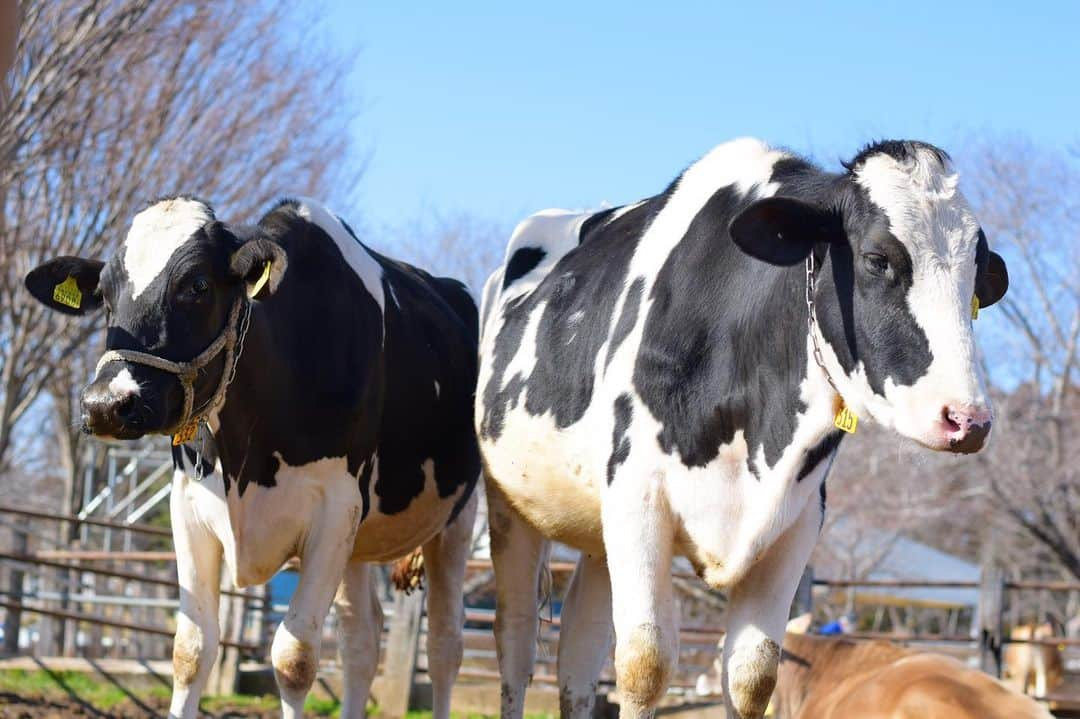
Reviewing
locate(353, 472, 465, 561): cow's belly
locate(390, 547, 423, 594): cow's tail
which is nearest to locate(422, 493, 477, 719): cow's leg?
locate(390, 547, 423, 594): cow's tail

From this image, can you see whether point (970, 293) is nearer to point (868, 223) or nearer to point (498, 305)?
point (868, 223)

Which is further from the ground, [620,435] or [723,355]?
[723,355]

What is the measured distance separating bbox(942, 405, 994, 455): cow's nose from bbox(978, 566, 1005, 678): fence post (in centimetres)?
840

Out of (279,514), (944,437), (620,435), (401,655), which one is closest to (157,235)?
(279,514)

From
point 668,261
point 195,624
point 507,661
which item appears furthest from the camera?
point 507,661

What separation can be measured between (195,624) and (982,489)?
2789 cm

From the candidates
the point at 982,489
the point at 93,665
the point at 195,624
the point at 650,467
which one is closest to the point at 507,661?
the point at 195,624

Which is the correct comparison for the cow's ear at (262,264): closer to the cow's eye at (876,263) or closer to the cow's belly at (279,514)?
the cow's belly at (279,514)

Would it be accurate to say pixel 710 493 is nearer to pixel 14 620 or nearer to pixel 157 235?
pixel 157 235

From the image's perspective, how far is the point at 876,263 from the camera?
13.1ft

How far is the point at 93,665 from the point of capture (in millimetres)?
11617

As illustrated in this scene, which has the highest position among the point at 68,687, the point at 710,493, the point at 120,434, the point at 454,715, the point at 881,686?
the point at 120,434

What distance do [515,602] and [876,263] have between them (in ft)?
9.38

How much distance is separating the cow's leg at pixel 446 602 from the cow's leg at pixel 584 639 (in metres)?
1.01
